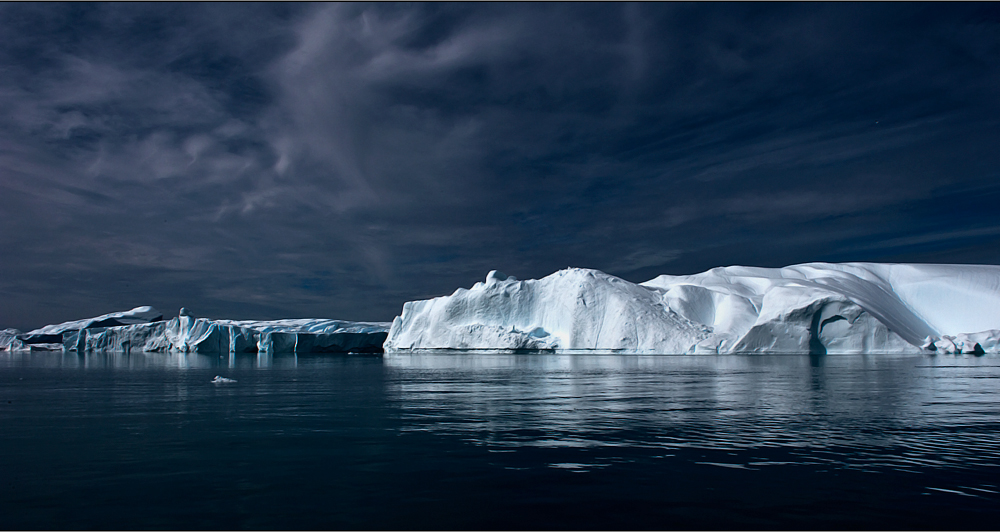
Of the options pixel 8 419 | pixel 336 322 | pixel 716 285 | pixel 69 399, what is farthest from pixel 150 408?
pixel 336 322

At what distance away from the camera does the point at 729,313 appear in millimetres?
57188

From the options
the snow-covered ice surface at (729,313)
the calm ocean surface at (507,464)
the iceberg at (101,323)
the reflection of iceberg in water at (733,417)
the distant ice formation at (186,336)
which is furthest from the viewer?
the iceberg at (101,323)

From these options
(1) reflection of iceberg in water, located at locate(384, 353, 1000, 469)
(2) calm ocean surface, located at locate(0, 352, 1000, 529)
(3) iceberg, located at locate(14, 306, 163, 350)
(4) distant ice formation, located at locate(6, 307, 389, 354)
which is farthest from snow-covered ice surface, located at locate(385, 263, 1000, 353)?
(3) iceberg, located at locate(14, 306, 163, 350)

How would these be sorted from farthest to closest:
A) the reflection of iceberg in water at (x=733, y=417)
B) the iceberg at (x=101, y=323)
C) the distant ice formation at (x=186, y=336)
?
the iceberg at (x=101, y=323)
the distant ice formation at (x=186, y=336)
the reflection of iceberg in water at (x=733, y=417)

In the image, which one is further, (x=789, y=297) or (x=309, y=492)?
(x=789, y=297)

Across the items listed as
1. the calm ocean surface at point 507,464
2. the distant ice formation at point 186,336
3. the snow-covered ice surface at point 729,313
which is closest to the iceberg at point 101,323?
the distant ice formation at point 186,336

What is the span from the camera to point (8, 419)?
11.7m

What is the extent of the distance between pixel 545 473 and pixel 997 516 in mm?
4298

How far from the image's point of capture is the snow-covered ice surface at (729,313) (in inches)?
1949

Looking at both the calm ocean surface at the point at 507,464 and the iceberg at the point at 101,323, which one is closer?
the calm ocean surface at the point at 507,464

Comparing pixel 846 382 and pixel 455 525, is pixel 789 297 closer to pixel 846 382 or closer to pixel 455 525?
pixel 846 382

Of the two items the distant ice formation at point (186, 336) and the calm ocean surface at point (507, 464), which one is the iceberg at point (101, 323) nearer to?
the distant ice formation at point (186, 336)

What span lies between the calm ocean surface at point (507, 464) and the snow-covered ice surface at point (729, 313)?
38318 millimetres

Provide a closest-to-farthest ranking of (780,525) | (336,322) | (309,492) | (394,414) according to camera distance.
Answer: (780,525) → (309,492) → (394,414) → (336,322)
